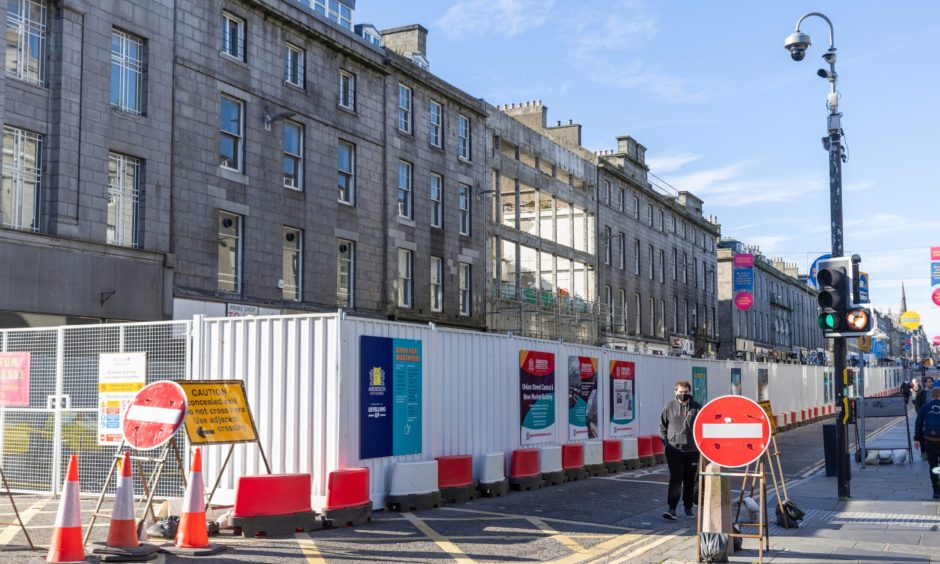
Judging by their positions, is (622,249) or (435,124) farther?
(622,249)

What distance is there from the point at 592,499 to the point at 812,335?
3855 inches

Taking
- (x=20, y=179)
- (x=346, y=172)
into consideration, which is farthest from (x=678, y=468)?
(x=346, y=172)

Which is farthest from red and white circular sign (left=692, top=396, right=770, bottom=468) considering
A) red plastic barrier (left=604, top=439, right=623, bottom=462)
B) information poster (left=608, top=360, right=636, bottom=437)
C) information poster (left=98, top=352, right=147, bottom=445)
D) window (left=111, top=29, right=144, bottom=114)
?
window (left=111, top=29, right=144, bottom=114)

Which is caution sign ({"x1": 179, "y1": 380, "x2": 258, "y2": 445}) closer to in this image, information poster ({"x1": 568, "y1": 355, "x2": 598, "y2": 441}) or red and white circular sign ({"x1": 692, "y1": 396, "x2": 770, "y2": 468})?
red and white circular sign ({"x1": 692, "y1": 396, "x2": 770, "y2": 468})

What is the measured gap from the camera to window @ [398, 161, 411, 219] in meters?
31.5

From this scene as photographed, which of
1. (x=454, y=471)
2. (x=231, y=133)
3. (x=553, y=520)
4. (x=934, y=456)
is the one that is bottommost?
(x=553, y=520)

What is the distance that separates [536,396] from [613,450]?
3.08 m

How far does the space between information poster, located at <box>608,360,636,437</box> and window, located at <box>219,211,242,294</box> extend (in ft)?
32.5

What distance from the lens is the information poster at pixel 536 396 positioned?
56.9ft

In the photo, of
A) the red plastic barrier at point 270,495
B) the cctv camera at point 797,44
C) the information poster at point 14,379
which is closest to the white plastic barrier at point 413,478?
the red plastic barrier at point 270,495

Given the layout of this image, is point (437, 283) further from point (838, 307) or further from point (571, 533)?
point (571, 533)

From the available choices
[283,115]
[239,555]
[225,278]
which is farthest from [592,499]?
[283,115]

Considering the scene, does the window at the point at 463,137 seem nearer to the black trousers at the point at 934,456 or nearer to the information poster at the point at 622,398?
the information poster at the point at 622,398

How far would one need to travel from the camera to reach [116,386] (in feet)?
46.2
